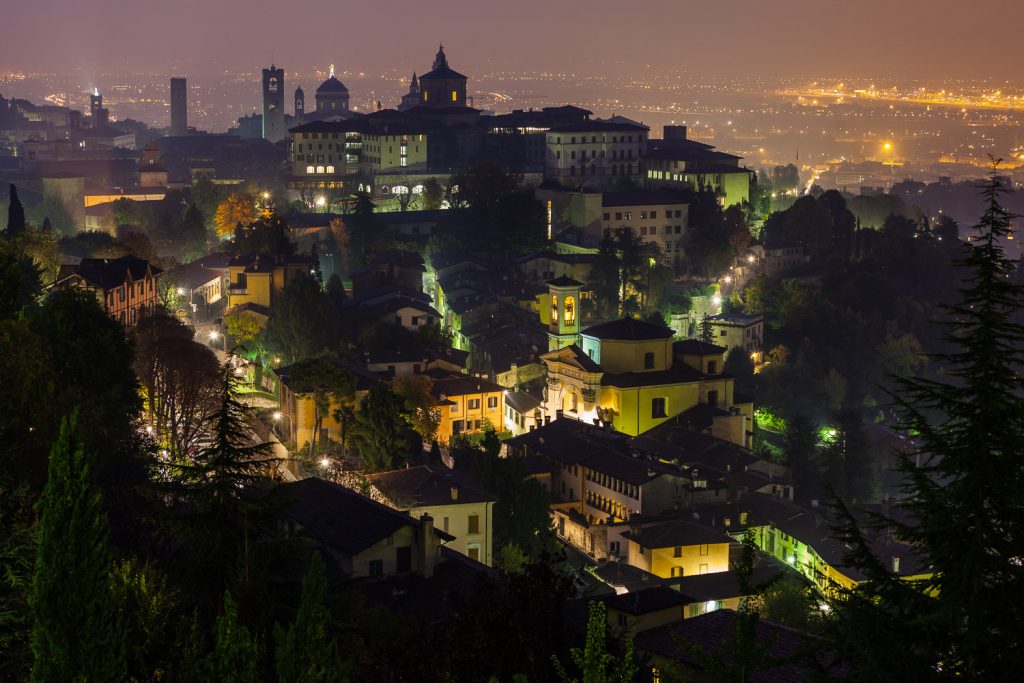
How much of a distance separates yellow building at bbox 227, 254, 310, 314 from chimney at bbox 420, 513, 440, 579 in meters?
20.7

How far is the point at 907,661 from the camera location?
971 centimetres

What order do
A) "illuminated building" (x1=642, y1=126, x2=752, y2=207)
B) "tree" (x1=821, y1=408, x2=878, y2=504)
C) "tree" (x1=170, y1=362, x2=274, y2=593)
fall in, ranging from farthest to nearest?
"illuminated building" (x1=642, y1=126, x2=752, y2=207), "tree" (x1=821, y1=408, x2=878, y2=504), "tree" (x1=170, y1=362, x2=274, y2=593)

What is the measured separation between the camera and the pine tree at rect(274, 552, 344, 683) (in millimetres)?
11695

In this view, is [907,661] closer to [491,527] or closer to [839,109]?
[491,527]

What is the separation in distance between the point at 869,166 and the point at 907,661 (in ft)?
413

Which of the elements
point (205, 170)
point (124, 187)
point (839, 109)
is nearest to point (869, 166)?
point (839, 109)

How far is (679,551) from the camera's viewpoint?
3058 cm

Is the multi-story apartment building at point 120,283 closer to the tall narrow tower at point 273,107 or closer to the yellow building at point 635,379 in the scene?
the yellow building at point 635,379


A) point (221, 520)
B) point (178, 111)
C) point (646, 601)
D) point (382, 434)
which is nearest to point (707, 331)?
point (382, 434)

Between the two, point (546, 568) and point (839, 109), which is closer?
point (546, 568)

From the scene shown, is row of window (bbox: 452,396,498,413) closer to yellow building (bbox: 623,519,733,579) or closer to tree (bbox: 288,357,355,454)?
tree (bbox: 288,357,355,454)

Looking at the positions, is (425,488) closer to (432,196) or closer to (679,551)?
(679,551)

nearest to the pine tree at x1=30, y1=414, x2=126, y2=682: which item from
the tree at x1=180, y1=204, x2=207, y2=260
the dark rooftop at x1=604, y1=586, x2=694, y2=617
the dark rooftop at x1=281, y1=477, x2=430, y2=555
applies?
the dark rooftop at x1=281, y1=477, x2=430, y2=555

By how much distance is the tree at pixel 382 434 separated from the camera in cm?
3117
